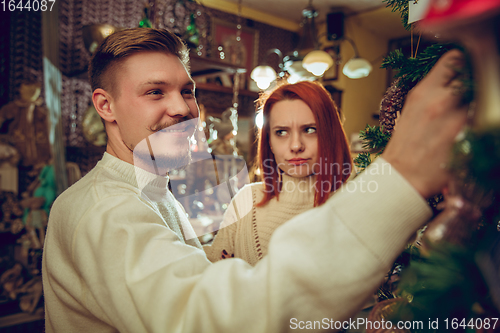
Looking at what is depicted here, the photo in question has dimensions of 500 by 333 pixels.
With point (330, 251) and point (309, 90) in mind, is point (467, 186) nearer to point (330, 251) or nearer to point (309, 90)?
point (330, 251)

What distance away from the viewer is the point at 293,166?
1.32 metres

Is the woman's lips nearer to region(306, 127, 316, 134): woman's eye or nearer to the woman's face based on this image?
the woman's face

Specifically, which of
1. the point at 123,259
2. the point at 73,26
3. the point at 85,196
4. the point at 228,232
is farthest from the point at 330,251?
the point at 73,26

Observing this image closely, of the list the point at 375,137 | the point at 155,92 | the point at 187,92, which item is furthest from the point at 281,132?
the point at 375,137

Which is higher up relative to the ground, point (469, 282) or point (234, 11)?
point (234, 11)

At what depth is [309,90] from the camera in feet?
4.48

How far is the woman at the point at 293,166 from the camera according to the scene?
4.30 ft

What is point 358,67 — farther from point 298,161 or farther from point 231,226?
point 231,226

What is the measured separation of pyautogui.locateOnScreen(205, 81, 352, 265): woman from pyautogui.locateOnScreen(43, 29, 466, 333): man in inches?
24.1

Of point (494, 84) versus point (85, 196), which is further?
point (85, 196)

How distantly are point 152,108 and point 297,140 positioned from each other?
0.67 metres

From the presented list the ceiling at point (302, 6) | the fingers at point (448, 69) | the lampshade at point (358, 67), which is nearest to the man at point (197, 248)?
the fingers at point (448, 69)

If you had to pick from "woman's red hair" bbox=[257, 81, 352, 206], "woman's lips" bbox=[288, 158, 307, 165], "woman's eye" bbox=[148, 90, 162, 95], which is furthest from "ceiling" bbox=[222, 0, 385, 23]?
"woman's eye" bbox=[148, 90, 162, 95]

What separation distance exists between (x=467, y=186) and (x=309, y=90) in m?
1.16
